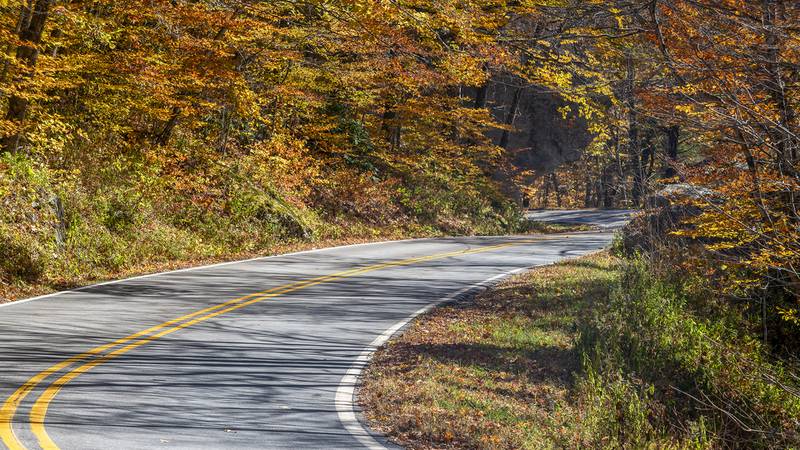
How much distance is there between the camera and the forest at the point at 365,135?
415 inches

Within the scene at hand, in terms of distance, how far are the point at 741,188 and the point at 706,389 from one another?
287 cm

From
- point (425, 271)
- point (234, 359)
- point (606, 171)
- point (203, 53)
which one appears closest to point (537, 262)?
point (425, 271)

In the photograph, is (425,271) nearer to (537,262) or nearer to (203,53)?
(537,262)

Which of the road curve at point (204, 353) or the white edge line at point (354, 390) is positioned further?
the white edge line at point (354, 390)

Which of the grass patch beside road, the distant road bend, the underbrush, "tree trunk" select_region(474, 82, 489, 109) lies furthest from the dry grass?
"tree trunk" select_region(474, 82, 489, 109)

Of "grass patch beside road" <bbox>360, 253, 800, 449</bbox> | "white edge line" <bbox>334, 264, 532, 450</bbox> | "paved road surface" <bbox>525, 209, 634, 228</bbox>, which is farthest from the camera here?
"paved road surface" <bbox>525, 209, 634, 228</bbox>

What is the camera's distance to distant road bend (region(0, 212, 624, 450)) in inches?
344

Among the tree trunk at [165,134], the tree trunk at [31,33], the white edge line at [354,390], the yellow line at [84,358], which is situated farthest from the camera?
the tree trunk at [165,134]

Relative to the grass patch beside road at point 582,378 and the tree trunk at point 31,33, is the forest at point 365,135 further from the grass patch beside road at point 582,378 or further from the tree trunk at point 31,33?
the grass patch beside road at point 582,378

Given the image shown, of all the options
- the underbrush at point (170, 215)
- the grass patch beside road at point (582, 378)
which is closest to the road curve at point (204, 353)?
the grass patch beside road at point (582, 378)

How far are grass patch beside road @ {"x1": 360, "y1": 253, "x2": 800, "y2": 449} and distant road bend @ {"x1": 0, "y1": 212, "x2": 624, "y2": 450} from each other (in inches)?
30.5

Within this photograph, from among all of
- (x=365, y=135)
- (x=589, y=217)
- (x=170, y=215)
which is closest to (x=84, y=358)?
(x=170, y=215)

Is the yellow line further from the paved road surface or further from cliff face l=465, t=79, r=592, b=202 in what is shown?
the paved road surface

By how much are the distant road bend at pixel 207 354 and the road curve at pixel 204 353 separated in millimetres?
23
